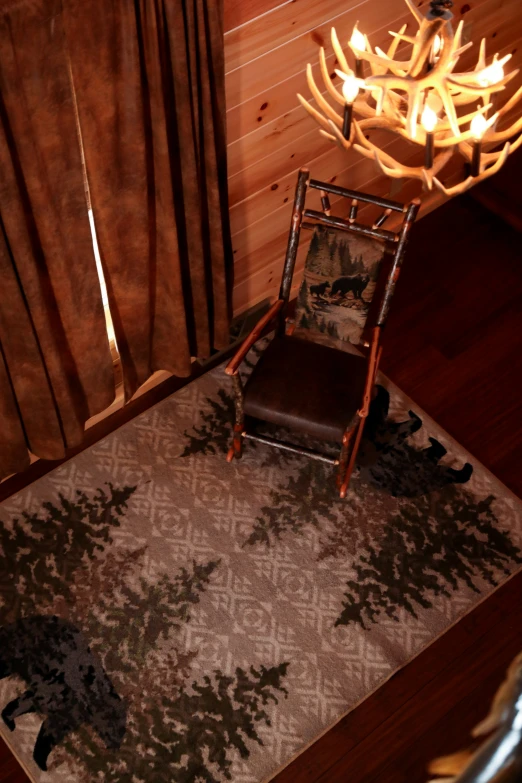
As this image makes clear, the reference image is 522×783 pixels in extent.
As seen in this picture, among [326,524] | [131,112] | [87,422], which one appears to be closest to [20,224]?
[131,112]

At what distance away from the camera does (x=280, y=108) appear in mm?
3100

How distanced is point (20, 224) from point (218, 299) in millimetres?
1099

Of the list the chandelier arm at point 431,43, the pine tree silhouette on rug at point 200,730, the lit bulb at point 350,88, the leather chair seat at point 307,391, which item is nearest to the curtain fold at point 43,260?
the leather chair seat at point 307,391

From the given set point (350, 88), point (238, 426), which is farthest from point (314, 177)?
point (350, 88)

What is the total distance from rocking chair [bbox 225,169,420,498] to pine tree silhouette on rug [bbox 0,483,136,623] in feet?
2.18

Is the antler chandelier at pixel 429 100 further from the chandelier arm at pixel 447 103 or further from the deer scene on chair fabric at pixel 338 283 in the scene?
the deer scene on chair fabric at pixel 338 283

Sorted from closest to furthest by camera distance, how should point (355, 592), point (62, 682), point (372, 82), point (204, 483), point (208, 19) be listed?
point (372, 82) → point (208, 19) → point (62, 682) → point (355, 592) → point (204, 483)

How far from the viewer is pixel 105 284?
303 cm

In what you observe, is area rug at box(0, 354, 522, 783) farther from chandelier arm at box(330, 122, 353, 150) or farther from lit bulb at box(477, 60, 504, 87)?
lit bulb at box(477, 60, 504, 87)

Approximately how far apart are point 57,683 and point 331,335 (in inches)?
68.9

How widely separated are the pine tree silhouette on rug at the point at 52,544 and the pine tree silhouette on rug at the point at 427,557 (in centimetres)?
105

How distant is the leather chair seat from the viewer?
3.10 meters

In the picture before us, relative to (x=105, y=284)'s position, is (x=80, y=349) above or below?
below

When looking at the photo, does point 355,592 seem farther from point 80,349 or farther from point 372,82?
point 372,82
